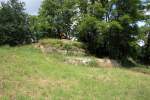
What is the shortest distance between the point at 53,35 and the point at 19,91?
80.9 feet

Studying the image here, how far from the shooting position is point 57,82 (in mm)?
20062

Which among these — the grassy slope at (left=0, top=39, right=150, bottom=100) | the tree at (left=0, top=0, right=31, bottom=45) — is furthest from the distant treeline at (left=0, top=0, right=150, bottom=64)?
the grassy slope at (left=0, top=39, right=150, bottom=100)

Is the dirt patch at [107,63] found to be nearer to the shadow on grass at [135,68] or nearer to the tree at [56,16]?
the shadow on grass at [135,68]

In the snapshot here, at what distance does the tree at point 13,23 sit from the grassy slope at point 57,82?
6.20 m

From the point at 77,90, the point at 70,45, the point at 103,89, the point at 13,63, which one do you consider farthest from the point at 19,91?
the point at 70,45

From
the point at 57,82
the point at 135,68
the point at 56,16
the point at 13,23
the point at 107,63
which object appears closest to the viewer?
the point at 57,82

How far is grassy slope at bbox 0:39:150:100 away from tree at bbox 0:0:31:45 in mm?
6198

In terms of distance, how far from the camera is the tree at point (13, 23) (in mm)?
33438

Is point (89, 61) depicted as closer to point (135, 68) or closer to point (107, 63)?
point (107, 63)

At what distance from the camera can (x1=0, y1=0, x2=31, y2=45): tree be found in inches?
1316

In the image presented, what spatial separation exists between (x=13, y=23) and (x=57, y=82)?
50.6ft

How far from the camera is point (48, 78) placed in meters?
20.8

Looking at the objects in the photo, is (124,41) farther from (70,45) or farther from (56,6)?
(56,6)

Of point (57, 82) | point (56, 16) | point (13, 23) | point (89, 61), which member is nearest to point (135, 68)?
point (89, 61)
